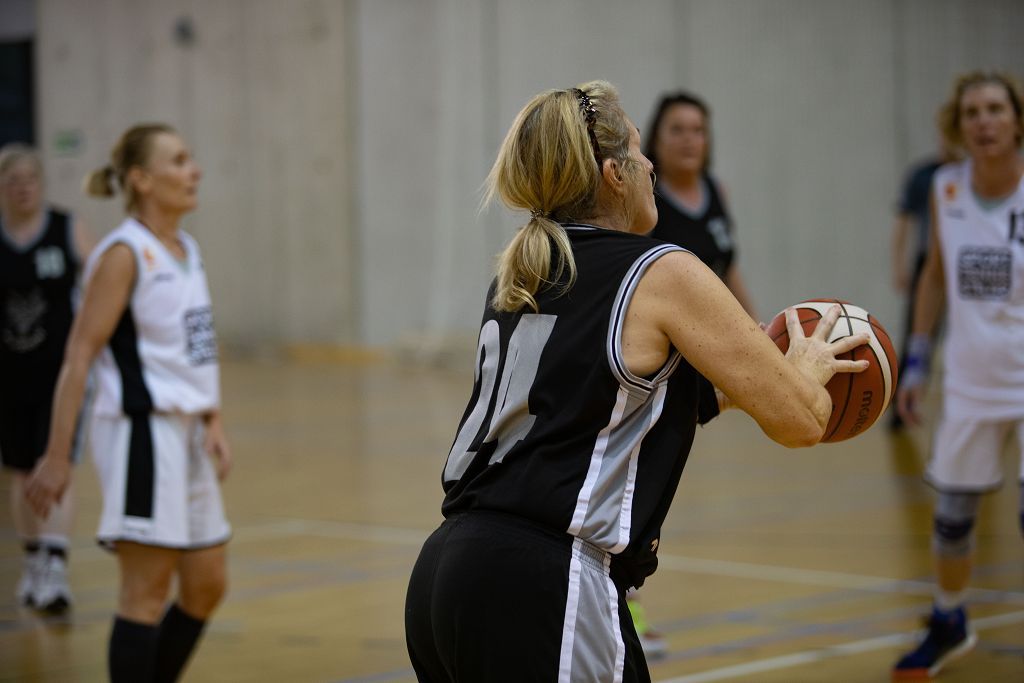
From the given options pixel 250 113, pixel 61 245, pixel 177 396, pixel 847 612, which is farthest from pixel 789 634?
pixel 250 113

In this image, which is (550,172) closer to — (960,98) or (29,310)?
(960,98)

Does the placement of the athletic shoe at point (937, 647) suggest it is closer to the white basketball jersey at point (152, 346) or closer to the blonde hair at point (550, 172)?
the white basketball jersey at point (152, 346)

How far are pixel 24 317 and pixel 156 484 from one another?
270 cm

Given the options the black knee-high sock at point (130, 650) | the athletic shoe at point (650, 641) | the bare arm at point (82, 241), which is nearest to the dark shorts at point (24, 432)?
the bare arm at point (82, 241)

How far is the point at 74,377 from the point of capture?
13.3 feet

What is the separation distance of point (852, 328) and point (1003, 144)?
202cm

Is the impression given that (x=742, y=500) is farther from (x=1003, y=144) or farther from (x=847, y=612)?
(x=1003, y=144)

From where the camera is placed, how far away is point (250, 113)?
19.4 m

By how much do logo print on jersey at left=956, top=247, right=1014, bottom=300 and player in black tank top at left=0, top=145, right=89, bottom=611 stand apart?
3.95 metres

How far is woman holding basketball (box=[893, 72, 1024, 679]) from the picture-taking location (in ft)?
14.5

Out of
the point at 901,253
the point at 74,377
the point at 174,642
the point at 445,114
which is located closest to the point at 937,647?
the point at 174,642

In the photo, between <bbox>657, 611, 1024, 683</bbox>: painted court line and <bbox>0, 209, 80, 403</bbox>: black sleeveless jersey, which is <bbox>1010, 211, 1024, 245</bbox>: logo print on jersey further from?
<bbox>0, 209, 80, 403</bbox>: black sleeveless jersey

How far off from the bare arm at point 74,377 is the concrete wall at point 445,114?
12.1m

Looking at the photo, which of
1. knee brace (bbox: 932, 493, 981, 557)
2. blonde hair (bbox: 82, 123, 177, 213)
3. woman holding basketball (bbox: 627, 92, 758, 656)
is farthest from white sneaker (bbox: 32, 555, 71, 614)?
knee brace (bbox: 932, 493, 981, 557)
